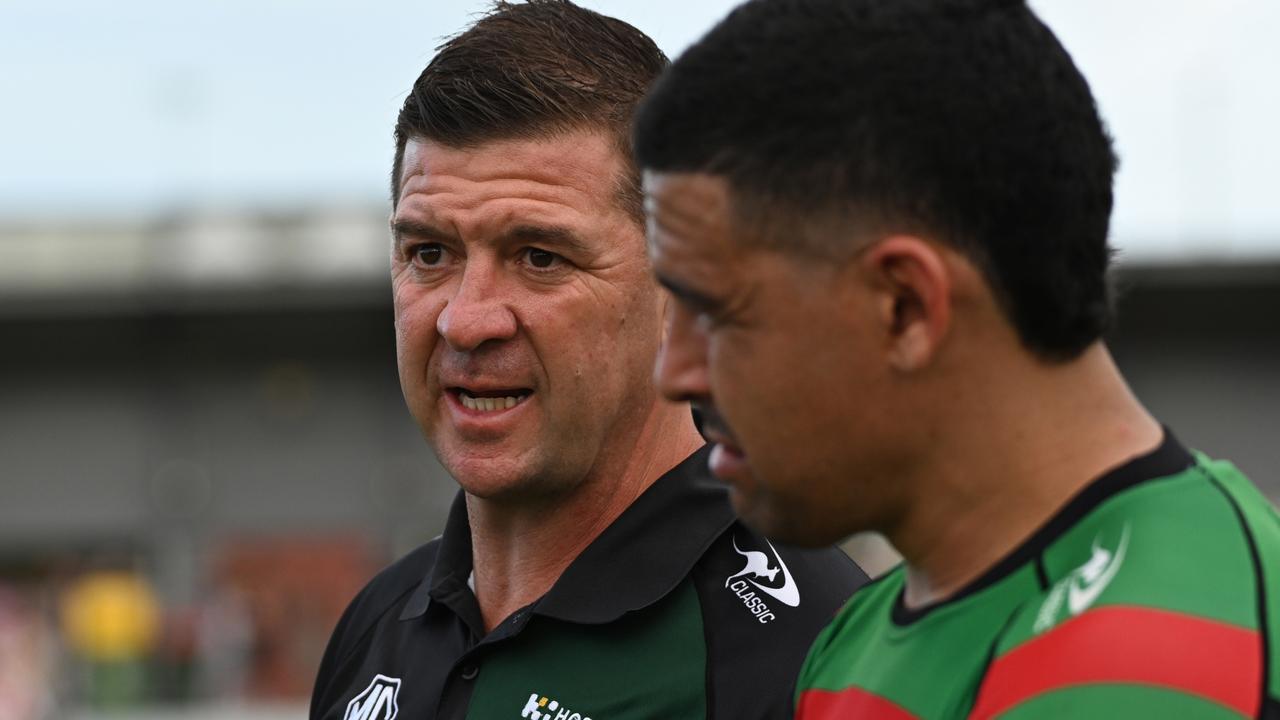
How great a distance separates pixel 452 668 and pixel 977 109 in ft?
5.10

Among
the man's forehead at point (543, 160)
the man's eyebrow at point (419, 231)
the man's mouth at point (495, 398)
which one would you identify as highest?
the man's forehead at point (543, 160)

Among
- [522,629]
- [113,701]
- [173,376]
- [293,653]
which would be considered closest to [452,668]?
[522,629]

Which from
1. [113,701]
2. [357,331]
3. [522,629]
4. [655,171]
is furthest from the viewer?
[357,331]

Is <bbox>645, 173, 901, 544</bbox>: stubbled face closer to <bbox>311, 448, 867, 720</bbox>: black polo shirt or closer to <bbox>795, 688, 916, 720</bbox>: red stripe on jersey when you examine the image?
<bbox>795, 688, 916, 720</bbox>: red stripe on jersey

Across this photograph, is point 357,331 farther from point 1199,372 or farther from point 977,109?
point 977,109

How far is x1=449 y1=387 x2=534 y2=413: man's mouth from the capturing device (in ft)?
9.57

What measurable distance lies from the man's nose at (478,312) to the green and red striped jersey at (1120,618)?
107cm

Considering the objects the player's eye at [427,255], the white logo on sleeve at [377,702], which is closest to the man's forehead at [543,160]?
the player's eye at [427,255]

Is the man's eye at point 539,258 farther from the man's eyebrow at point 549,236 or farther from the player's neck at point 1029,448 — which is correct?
the player's neck at point 1029,448

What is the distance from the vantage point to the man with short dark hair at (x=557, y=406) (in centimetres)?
282

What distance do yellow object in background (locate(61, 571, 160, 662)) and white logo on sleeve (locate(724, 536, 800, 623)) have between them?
19.2 metres

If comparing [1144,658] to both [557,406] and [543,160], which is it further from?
[543,160]

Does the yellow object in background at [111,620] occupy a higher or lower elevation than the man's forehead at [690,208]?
lower

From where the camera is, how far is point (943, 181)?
1791mm
